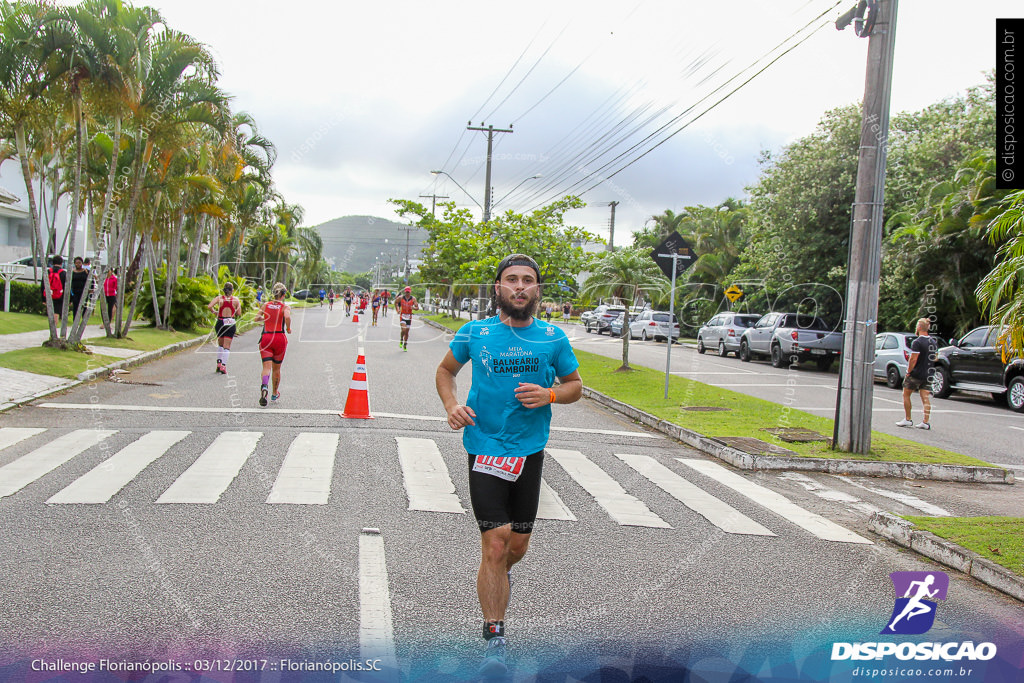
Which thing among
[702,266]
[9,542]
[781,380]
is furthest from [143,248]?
[702,266]

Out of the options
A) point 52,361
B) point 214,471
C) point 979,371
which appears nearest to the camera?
point 214,471

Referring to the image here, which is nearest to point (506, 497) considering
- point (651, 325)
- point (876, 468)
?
point (876, 468)

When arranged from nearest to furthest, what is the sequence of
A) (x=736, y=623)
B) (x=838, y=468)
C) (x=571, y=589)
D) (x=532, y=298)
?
(x=532, y=298)
(x=736, y=623)
(x=571, y=589)
(x=838, y=468)

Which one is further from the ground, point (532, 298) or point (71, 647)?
point (532, 298)

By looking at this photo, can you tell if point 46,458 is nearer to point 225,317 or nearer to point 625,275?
point 225,317

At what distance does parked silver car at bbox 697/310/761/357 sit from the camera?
30.8 metres

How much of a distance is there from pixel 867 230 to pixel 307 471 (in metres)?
7.31

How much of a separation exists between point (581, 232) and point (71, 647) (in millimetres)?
18424

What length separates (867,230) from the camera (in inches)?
406

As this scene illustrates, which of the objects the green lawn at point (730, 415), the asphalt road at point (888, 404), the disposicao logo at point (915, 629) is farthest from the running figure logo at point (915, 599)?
the asphalt road at point (888, 404)

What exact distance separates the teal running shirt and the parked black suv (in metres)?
16.4

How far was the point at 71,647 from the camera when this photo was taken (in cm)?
382

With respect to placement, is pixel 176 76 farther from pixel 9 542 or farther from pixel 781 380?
pixel 781 380

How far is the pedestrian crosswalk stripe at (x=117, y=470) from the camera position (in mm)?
6527
